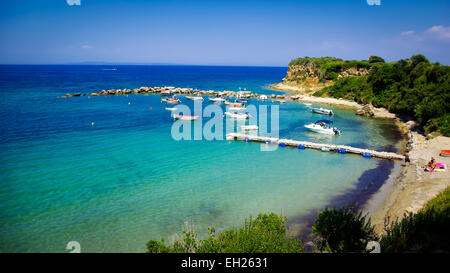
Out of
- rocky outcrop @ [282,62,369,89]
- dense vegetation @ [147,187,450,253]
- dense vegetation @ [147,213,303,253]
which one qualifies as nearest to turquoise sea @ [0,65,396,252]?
dense vegetation @ [147,213,303,253]

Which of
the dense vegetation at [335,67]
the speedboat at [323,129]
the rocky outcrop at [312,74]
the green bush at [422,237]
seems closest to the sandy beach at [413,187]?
the green bush at [422,237]

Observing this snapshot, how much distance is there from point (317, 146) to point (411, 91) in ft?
91.1

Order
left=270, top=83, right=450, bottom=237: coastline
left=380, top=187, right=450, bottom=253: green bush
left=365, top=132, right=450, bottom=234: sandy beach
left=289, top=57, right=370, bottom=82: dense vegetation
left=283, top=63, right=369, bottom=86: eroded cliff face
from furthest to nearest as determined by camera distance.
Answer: left=289, top=57, right=370, bottom=82: dense vegetation
left=283, top=63, right=369, bottom=86: eroded cliff face
left=270, top=83, right=450, bottom=237: coastline
left=365, top=132, right=450, bottom=234: sandy beach
left=380, top=187, right=450, bottom=253: green bush

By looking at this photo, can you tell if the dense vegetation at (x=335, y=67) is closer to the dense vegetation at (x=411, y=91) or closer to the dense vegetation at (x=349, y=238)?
the dense vegetation at (x=411, y=91)

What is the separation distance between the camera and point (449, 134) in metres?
29.9

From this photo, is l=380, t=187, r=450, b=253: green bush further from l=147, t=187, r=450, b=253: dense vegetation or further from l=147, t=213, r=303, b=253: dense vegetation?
l=147, t=213, r=303, b=253: dense vegetation

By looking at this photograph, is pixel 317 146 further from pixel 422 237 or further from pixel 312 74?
pixel 312 74

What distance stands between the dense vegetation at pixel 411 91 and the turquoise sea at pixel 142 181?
5.94 m

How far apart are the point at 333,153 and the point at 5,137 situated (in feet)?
136

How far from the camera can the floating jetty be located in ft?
93.3

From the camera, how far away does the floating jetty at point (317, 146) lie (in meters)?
28.4

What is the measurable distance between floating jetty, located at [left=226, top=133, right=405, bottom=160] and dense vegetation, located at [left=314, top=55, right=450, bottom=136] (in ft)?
28.9
